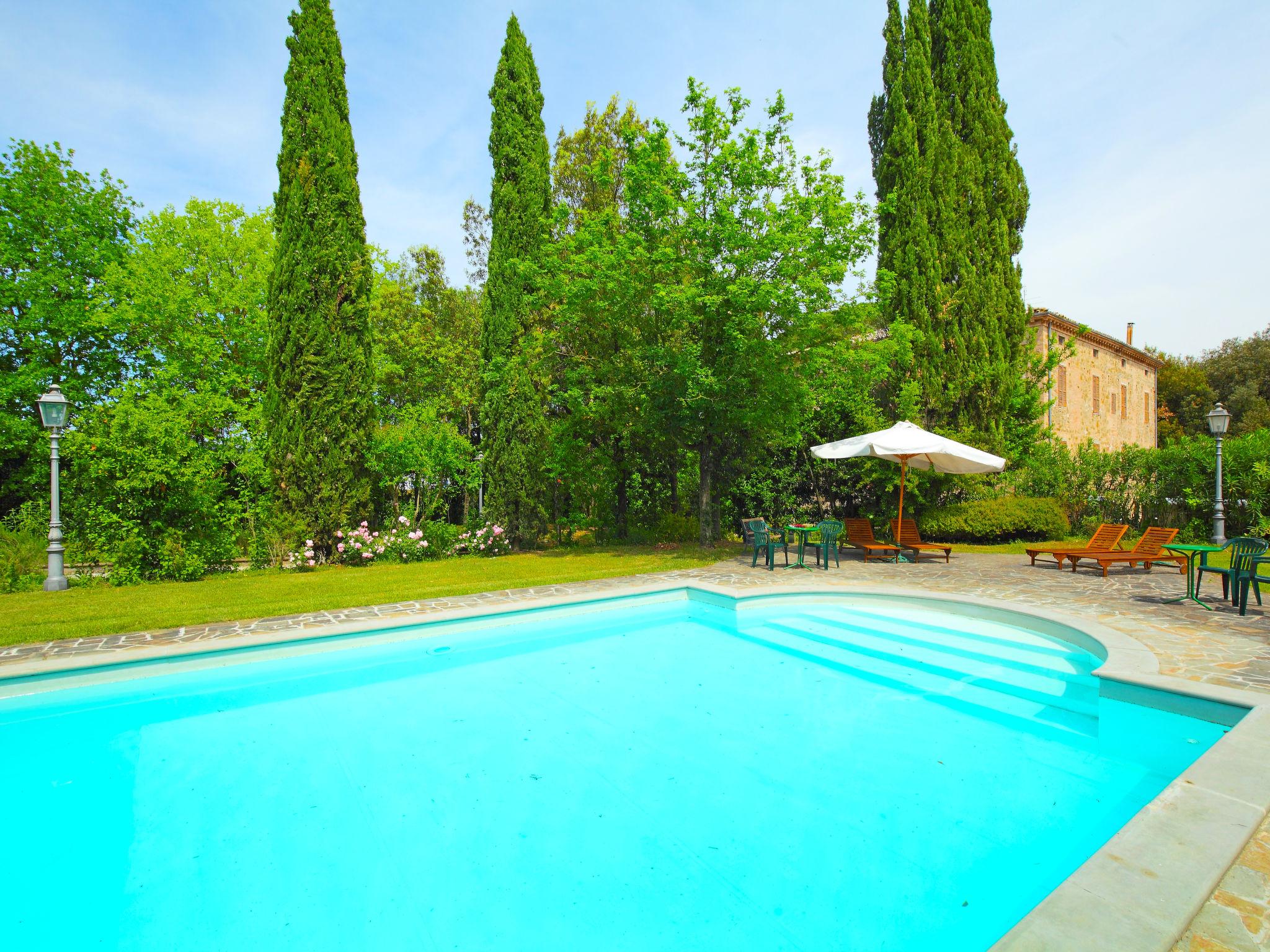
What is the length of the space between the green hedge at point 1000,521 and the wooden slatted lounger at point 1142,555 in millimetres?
4468

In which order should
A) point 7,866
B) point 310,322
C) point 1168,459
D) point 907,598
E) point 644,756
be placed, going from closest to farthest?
point 7,866
point 644,756
point 907,598
point 310,322
point 1168,459

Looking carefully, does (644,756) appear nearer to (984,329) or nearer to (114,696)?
(114,696)

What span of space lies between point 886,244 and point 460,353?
48.7 feet

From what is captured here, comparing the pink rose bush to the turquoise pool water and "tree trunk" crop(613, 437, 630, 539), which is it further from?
the turquoise pool water

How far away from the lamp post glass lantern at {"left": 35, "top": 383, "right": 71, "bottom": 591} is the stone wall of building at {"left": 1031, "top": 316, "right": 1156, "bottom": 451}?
89.9ft

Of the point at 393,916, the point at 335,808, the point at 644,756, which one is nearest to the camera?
the point at 393,916

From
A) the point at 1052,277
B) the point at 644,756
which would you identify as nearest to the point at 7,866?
the point at 644,756

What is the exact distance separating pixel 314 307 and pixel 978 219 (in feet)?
58.9

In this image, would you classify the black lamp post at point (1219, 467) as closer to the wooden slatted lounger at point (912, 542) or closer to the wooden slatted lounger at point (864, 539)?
the wooden slatted lounger at point (912, 542)

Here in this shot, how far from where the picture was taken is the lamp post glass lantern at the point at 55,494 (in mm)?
9984

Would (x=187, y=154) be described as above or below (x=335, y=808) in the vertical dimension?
above

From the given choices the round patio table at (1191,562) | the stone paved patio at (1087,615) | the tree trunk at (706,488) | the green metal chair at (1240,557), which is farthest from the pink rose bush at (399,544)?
the green metal chair at (1240,557)

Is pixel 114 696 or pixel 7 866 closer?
pixel 7 866

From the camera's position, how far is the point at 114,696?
557 cm
